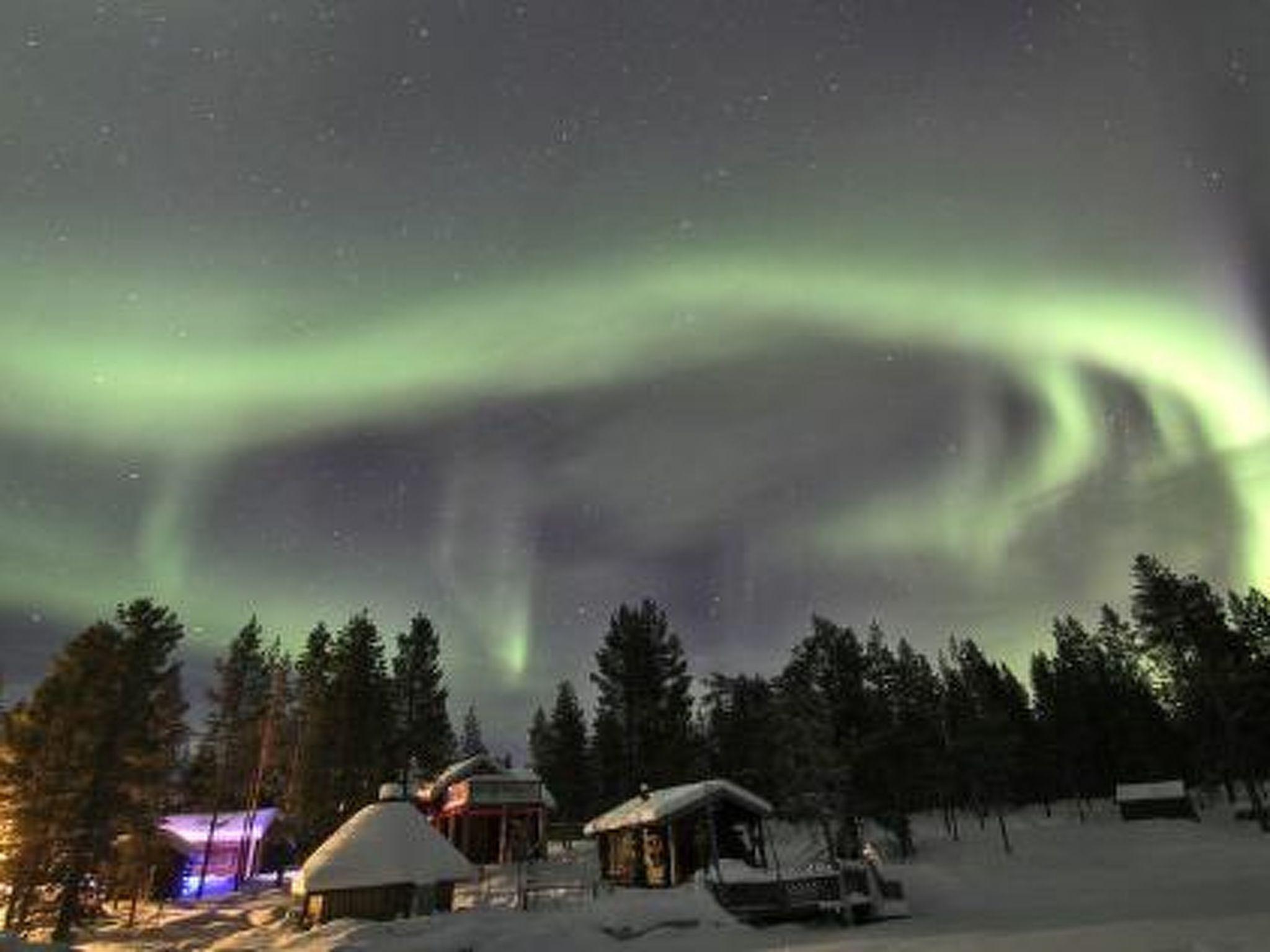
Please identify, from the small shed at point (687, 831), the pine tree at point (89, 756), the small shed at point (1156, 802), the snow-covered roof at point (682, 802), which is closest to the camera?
the pine tree at point (89, 756)

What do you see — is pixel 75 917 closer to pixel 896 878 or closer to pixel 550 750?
pixel 896 878

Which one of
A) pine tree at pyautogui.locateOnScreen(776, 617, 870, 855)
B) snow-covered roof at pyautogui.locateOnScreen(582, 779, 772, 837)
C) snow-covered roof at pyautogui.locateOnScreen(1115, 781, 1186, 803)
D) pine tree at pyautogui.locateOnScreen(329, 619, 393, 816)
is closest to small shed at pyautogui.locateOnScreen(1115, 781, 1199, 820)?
snow-covered roof at pyautogui.locateOnScreen(1115, 781, 1186, 803)

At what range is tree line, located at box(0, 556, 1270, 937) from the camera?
32.5 m

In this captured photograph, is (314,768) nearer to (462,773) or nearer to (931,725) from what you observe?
(462,773)

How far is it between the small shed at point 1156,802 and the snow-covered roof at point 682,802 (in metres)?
40.2

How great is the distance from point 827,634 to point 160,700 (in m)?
38.9

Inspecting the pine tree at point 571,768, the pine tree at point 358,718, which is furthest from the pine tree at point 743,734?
the pine tree at point 358,718

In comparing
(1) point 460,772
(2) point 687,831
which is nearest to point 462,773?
(1) point 460,772

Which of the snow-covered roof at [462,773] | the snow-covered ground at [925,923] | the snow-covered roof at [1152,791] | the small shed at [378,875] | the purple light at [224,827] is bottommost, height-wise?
the snow-covered ground at [925,923]

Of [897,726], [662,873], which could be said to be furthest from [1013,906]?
[897,726]

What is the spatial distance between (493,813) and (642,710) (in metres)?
20.1

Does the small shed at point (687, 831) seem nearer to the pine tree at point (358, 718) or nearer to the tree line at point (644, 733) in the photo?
the tree line at point (644, 733)

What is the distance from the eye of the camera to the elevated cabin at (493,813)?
148 feet

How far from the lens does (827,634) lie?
189 ft
